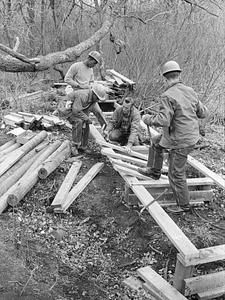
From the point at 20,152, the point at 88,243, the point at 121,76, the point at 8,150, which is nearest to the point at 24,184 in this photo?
the point at 20,152

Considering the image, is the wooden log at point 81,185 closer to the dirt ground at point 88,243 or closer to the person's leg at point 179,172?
the dirt ground at point 88,243

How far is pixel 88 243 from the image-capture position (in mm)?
4848

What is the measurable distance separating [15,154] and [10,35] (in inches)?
311

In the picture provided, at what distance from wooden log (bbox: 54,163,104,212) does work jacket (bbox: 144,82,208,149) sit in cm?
159

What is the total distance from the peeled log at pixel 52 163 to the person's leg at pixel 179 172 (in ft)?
6.59

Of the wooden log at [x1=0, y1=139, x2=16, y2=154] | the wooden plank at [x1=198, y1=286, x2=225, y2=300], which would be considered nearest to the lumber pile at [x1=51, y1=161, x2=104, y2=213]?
the wooden log at [x1=0, y1=139, x2=16, y2=154]

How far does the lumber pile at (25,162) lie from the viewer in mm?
5354

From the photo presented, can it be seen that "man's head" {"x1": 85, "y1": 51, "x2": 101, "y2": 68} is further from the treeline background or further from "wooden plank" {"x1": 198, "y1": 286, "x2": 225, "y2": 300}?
"wooden plank" {"x1": 198, "y1": 286, "x2": 225, "y2": 300}

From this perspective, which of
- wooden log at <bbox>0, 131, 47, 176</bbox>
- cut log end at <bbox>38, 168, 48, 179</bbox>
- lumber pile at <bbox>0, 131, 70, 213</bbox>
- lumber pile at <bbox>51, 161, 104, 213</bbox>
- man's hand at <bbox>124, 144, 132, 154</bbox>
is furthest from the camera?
man's hand at <bbox>124, 144, 132, 154</bbox>

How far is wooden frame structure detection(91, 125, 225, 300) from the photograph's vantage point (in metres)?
3.75

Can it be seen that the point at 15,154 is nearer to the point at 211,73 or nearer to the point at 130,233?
the point at 130,233

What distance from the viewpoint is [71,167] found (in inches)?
250

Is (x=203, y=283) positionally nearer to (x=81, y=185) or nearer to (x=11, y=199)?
(x=81, y=185)

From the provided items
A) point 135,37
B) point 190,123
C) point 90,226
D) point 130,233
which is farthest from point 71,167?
point 135,37
